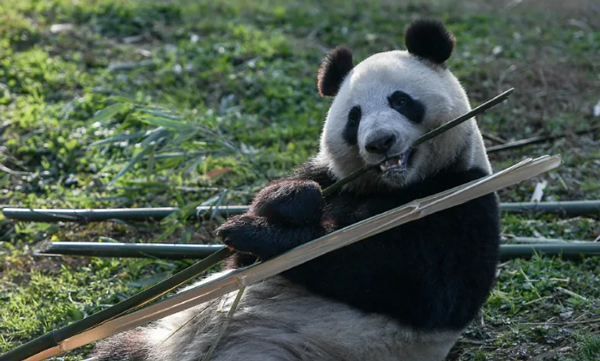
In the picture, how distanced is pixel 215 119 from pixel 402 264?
13.8 ft

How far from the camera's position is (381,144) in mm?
3674

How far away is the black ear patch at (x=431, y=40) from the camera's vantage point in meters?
4.25

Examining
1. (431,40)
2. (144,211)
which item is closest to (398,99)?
(431,40)

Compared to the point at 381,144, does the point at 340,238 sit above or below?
below

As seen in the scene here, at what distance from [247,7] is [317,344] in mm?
7871

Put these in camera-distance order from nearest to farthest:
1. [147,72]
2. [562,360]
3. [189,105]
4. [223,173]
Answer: [562,360] < [223,173] < [189,105] < [147,72]

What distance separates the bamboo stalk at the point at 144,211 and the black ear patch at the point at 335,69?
1222mm

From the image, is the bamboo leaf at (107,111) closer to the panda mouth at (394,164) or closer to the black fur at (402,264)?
the black fur at (402,264)

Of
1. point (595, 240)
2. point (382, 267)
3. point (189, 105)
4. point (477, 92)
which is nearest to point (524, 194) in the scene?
point (595, 240)

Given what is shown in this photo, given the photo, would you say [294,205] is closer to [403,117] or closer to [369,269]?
[369,269]

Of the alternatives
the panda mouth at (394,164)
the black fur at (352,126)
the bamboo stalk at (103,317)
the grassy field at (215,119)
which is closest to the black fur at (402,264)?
the bamboo stalk at (103,317)

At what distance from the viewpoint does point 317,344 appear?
3.52 meters

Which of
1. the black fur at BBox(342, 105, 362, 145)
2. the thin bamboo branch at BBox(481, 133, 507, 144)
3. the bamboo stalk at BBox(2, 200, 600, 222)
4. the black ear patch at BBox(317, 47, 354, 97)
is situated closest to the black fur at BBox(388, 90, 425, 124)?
the black fur at BBox(342, 105, 362, 145)

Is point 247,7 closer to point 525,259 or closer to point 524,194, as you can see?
point 524,194
